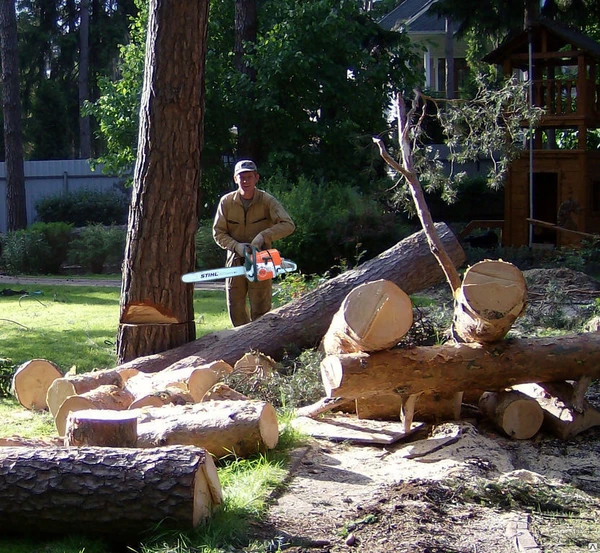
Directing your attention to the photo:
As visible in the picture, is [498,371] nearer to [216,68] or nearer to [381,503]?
[381,503]

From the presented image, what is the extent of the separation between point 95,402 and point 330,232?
→ 9330mm

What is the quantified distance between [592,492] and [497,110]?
4.35 m

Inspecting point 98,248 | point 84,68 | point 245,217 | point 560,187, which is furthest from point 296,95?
point 84,68

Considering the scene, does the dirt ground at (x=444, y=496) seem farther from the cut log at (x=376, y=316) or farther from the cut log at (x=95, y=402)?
the cut log at (x=95, y=402)

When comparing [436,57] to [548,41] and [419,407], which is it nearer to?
[548,41]

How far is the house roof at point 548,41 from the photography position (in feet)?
57.0

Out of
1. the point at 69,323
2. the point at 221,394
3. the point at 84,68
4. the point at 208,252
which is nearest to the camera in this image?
the point at 221,394

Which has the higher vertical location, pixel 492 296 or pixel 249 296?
pixel 492 296

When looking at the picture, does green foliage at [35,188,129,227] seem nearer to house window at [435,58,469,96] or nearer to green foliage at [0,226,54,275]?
green foliage at [0,226,54,275]

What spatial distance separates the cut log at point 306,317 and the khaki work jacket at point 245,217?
833 millimetres

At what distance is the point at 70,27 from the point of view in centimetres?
3638

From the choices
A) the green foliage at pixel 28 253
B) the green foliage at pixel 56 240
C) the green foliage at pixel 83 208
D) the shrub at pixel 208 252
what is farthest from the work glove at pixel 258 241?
the green foliage at pixel 83 208

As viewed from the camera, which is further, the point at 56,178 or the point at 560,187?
the point at 56,178

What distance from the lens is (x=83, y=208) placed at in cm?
2573
